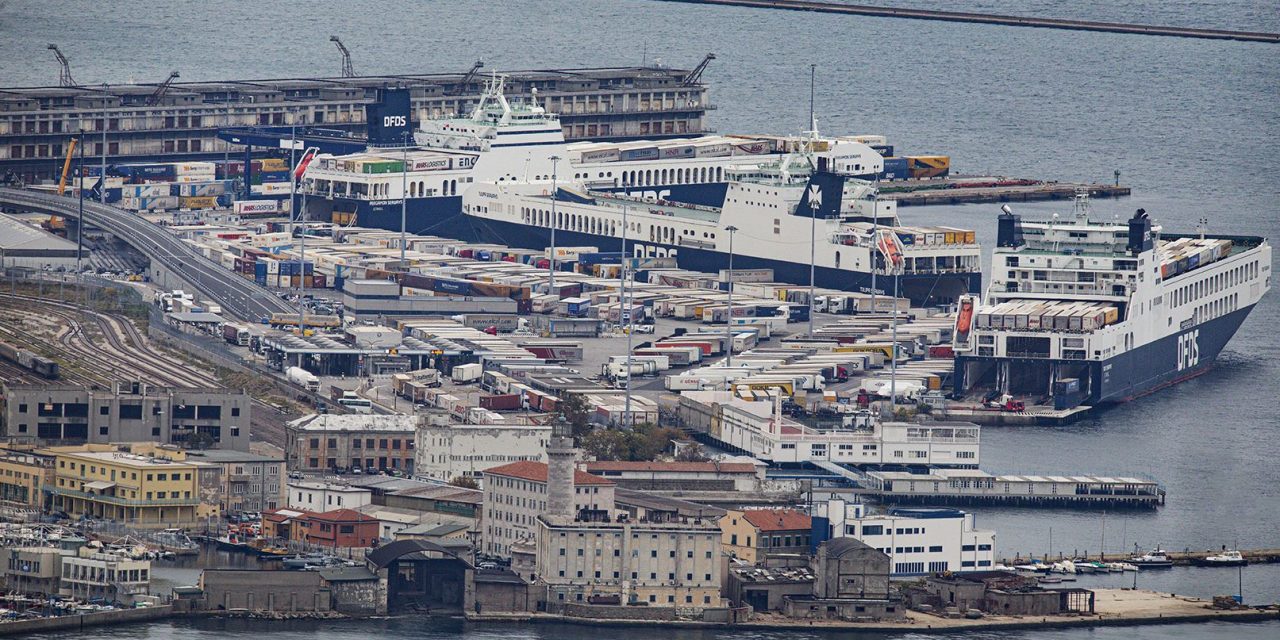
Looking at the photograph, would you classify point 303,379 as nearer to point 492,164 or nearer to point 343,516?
point 343,516

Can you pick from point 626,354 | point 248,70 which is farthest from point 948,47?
point 626,354

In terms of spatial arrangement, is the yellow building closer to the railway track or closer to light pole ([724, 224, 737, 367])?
the railway track

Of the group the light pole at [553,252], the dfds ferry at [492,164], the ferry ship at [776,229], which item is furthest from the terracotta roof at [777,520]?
the dfds ferry at [492,164]

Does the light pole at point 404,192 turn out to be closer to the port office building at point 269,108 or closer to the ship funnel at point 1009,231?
the port office building at point 269,108

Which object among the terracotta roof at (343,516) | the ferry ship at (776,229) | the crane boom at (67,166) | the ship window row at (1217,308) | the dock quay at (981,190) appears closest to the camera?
the terracotta roof at (343,516)

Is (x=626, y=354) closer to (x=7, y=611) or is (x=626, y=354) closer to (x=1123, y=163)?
(x=7, y=611)

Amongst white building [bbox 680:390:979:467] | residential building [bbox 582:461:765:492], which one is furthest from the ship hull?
residential building [bbox 582:461:765:492]

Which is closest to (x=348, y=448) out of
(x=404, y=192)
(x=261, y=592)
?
(x=261, y=592)
